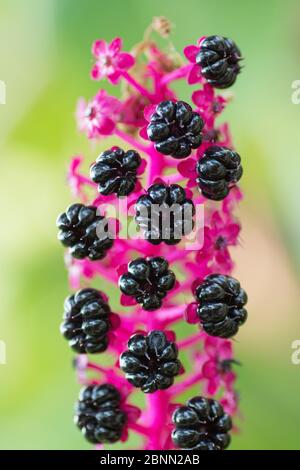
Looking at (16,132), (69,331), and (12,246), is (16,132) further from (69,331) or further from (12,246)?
(69,331)

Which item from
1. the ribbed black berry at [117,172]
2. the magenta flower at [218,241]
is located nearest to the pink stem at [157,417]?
the magenta flower at [218,241]

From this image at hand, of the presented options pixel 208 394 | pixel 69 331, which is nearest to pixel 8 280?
pixel 69 331

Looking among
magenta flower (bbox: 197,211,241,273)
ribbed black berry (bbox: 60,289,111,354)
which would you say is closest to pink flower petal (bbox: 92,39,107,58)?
magenta flower (bbox: 197,211,241,273)

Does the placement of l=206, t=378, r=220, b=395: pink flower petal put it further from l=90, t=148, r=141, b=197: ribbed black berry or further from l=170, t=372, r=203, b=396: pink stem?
l=90, t=148, r=141, b=197: ribbed black berry

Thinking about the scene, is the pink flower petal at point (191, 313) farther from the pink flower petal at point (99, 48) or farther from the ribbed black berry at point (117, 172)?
the pink flower petal at point (99, 48)

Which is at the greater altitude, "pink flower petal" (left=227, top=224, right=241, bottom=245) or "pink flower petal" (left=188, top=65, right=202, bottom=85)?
"pink flower petal" (left=188, top=65, right=202, bottom=85)

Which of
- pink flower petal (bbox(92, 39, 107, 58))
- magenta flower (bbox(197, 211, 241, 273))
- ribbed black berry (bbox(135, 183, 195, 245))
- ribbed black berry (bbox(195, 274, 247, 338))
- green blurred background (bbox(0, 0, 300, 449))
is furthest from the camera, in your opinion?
green blurred background (bbox(0, 0, 300, 449))

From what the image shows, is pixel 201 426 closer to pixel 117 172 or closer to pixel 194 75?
pixel 117 172

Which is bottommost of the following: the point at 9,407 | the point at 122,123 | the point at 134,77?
the point at 9,407
